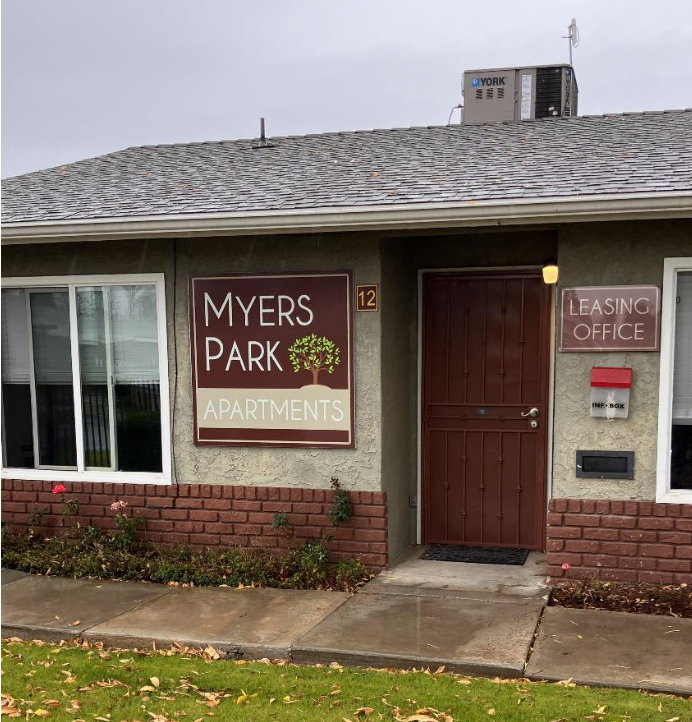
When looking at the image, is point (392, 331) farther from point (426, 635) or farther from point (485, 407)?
point (426, 635)

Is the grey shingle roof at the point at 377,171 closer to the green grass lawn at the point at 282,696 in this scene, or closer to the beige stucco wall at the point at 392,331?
the beige stucco wall at the point at 392,331

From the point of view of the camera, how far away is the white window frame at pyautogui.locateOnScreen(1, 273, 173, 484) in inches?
258

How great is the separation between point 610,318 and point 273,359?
2.57 metres

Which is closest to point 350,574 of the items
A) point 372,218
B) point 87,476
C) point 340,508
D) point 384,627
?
point 340,508

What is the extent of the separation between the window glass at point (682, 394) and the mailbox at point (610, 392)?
34 centimetres

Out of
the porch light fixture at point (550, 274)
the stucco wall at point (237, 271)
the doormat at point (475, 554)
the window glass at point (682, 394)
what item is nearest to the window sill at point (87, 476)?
the stucco wall at point (237, 271)

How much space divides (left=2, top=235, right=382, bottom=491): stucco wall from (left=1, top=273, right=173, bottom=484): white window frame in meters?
0.05

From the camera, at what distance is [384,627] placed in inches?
198

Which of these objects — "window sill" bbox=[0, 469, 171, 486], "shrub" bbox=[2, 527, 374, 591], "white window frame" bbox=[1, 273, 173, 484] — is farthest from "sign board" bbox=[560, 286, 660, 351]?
"window sill" bbox=[0, 469, 171, 486]

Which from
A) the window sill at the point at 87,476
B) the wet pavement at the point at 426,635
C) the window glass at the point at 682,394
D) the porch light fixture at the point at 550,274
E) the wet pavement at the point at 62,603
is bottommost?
the wet pavement at the point at 62,603

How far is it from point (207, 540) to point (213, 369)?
Answer: 4.66 feet

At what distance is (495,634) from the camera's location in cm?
487

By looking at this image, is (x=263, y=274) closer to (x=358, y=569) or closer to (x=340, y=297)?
(x=340, y=297)

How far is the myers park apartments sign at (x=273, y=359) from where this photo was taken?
20.4ft
